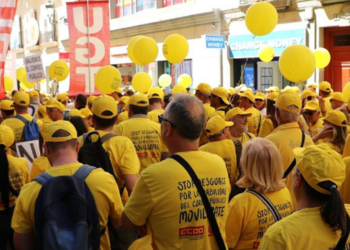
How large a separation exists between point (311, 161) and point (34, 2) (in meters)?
38.0

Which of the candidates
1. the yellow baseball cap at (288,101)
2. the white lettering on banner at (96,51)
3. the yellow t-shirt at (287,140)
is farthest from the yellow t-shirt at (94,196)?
the white lettering on banner at (96,51)

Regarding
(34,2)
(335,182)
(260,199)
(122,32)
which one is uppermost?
(34,2)

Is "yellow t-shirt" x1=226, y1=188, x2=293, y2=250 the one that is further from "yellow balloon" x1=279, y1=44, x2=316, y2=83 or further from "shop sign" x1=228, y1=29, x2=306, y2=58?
"shop sign" x1=228, y1=29, x2=306, y2=58

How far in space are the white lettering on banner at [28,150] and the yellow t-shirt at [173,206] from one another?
307 centimetres

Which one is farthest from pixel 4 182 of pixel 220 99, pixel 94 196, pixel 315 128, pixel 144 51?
pixel 144 51

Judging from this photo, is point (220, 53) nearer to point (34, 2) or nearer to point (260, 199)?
point (260, 199)

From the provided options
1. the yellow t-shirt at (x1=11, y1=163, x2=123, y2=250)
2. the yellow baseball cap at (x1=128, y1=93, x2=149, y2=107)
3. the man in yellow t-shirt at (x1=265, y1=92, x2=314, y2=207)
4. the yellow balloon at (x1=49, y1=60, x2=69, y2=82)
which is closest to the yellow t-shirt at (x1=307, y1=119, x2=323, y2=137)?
the man in yellow t-shirt at (x1=265, y1=92, x2=314, y2=207)

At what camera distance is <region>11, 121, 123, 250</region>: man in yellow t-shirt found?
3.05 m

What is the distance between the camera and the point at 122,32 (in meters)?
26.2

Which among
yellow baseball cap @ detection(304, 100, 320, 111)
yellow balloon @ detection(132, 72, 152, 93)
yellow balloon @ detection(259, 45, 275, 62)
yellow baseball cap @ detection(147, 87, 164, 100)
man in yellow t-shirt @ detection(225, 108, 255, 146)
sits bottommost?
man in yellow t-shirt @ detection(225, 108, 255, 146)

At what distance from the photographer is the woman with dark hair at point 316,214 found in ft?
7.60

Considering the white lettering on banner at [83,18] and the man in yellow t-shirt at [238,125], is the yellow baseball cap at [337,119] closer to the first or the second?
the man in yellow t-shirt at [238,125]

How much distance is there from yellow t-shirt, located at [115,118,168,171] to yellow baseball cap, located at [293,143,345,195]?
3.39 metres

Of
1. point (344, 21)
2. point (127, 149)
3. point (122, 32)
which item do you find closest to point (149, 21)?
point (122, 32)
